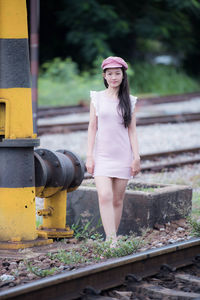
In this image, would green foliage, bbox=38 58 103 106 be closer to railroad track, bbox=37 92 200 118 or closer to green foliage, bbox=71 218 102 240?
railroad track, bbox=37 92 200 118

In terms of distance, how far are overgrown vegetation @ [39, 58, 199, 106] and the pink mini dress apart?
54.0ft

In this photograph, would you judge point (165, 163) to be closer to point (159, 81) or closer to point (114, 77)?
point (114, 77)

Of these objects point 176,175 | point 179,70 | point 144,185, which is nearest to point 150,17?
point 179,70

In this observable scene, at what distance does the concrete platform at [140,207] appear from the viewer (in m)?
5.45

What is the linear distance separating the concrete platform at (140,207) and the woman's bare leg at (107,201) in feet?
1.69

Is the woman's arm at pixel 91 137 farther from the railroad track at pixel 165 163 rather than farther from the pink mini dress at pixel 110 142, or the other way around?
the railroad track at pixel 165 163

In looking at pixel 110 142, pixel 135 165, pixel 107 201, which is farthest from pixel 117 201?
pixel 110 142

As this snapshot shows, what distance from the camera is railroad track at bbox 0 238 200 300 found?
332cm

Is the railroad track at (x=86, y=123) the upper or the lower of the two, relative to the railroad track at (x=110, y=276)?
upper

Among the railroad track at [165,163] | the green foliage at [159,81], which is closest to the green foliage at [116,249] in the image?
the railroad track at [165,163]

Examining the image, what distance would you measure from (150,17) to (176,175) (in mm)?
22260

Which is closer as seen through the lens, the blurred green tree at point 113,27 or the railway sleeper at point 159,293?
the railway sleeper at point 159,293

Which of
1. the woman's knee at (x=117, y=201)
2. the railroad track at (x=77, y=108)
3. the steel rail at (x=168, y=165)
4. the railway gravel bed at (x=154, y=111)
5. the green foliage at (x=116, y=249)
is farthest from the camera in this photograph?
the railroad track at (x=77, y=108)

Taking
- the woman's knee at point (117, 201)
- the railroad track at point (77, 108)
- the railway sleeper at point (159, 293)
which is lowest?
Answer: the railway sleeper at point (159, 293)
